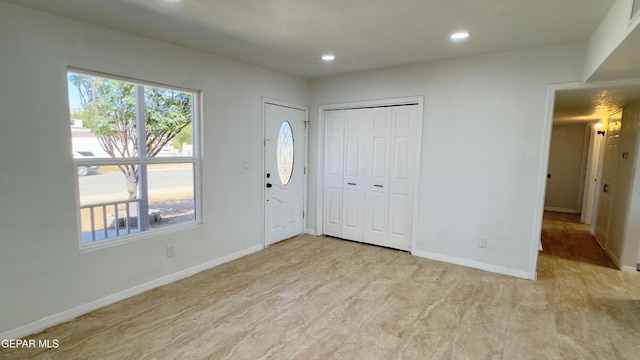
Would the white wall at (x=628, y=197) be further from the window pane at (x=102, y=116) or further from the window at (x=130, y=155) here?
the window pane at (x=102, y=116)

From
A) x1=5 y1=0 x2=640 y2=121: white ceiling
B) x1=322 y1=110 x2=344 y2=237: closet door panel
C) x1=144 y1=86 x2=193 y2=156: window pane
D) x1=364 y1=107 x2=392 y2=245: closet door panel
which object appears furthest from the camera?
x1=322 y1=110 x2=344 y2=237: closet door panel

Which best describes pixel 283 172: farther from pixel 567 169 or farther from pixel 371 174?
pixel 567 169

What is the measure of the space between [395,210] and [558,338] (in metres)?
2.27

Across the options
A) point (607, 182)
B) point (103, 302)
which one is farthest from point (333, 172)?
point (607, 182)

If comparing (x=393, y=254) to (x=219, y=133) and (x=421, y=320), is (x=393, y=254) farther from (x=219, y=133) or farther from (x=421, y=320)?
(x=219, y=133)

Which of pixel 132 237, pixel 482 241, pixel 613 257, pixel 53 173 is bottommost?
pixel 613 257

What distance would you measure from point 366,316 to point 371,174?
228 cm

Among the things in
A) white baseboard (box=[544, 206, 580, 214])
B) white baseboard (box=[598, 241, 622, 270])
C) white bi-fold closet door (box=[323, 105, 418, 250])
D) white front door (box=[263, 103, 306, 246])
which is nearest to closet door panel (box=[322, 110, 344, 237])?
white bi-fold closet door (box=[323, 105, 418, 250])

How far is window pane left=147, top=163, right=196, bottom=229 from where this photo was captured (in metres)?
3.20

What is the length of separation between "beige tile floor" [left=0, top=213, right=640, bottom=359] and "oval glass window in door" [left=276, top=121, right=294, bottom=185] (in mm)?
1400

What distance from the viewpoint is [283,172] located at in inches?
184

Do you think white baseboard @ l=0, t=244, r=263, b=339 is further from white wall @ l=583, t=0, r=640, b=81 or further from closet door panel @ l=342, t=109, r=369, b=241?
white wall @ l=583, t=0, r=640, b=81

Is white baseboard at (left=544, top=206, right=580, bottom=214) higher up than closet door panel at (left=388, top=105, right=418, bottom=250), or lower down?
lower down

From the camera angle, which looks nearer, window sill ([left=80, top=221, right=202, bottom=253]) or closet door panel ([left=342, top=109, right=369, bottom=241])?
window sill ([left=80, top=221, right=202, bottom=253])
